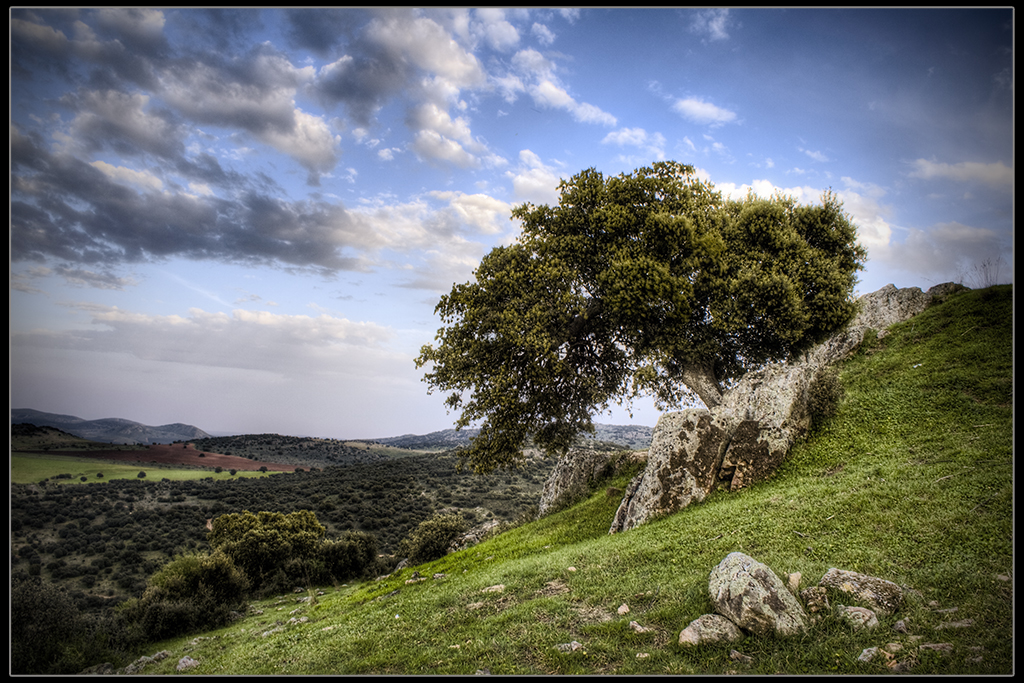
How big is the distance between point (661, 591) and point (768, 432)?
8.30 m

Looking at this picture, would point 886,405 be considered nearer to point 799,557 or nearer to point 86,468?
point 799,557

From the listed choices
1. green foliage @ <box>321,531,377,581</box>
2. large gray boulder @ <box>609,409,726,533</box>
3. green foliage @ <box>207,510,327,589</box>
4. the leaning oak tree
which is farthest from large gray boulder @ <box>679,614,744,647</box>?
green foliage @ <box>321,531,377,581</box>

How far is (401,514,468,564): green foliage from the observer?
2469 cm

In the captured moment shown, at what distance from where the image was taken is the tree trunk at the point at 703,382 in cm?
1869

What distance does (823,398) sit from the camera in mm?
15133

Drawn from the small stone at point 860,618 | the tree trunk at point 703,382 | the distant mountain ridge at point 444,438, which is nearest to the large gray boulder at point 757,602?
the small stone at point 860,618

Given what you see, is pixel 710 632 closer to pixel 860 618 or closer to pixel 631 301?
pixel 860 618

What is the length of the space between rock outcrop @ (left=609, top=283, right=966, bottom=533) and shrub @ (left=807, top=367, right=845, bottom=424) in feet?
0.76

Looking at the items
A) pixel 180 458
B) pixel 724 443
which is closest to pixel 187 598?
pixel 724 443

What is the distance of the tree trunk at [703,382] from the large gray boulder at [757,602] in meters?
13.2

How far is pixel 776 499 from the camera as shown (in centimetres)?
1120

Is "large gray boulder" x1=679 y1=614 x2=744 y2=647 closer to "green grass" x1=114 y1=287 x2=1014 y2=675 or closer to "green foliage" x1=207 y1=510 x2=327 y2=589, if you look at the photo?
"green grass" x1=114 y1=287 x2=1014 y2=675

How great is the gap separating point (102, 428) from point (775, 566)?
149 ft

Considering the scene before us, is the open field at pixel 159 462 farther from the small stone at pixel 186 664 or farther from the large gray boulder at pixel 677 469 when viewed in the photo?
the large gray boulder at pixel 677 469
